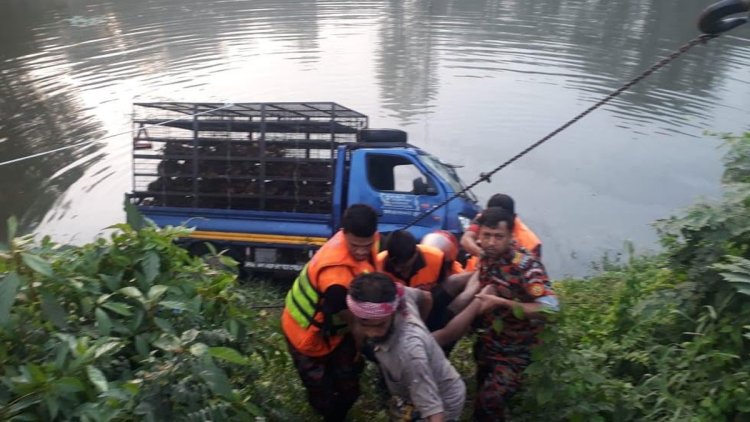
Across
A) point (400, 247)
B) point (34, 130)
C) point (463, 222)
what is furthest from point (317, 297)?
point (34, 130)

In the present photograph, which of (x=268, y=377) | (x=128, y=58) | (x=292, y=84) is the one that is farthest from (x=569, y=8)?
(x=268, y=377)

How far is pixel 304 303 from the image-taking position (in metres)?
4.24

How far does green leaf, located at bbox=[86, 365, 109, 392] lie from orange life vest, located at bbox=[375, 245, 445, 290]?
6.59 feet

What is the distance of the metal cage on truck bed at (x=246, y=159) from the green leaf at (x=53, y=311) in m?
6.25

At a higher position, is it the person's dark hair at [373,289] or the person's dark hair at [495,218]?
the person's dark hair at [495,218]

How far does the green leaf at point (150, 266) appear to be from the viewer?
3664 mm

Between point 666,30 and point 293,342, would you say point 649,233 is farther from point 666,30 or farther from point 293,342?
point 666,30

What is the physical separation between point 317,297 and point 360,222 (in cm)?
54

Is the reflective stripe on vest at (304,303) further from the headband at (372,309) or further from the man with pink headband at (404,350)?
the headband at (372,309)

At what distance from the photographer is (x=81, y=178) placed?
13750 millimetres

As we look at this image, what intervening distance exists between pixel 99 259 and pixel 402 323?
5.25ft

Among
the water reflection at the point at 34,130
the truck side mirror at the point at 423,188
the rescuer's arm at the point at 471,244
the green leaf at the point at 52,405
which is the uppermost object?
the green leaf at the point at 52,405

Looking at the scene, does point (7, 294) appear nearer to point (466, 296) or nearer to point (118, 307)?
point (118, 307)

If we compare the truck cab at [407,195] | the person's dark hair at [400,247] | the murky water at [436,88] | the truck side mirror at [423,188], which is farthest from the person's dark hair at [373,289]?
the murky water at [436,88]
